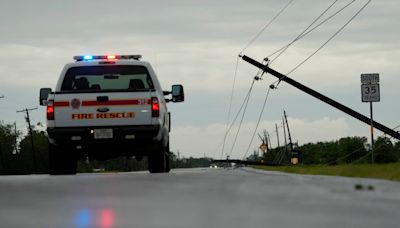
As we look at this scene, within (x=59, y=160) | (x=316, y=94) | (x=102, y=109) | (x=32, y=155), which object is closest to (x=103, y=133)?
(x=102, y=109)

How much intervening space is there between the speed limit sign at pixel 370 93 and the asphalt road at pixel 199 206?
13462mm

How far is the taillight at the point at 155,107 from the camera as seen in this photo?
1577 cm

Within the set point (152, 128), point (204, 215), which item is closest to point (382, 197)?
point (204, 215)

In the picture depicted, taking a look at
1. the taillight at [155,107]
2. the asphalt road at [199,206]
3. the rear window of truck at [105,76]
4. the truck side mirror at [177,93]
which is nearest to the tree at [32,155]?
the truck side mirror at [177,93]

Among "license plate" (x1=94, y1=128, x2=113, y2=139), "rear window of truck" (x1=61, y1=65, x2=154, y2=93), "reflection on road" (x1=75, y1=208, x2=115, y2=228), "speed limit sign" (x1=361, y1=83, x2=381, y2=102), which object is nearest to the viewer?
"reflection on road" (x1=75, y1=208, x2=115, y2=228)

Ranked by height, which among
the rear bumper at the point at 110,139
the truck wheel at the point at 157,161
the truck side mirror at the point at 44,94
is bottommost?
the truck wheel at the point at 157,161

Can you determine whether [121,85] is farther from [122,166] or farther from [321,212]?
[122,166]

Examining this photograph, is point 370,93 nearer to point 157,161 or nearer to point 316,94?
point 157,161

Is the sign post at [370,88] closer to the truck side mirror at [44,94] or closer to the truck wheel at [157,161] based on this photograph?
the truck wheel at [157,161]

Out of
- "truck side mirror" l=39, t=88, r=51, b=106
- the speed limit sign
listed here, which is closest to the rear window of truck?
"truck side mirror" l=39, t=88, r=51, b=106

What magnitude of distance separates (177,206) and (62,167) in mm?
10312

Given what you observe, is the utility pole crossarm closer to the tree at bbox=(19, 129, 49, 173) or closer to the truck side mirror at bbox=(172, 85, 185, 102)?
the truck side mirror at bbox=(172, 85, 185, 102)

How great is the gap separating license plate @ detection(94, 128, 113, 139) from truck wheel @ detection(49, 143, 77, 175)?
90 cm

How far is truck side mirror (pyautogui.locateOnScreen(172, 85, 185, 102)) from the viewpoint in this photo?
18.5 meters
